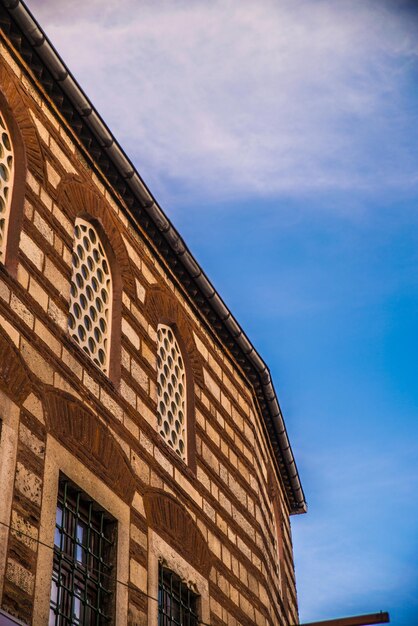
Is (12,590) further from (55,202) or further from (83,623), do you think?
(55,202)

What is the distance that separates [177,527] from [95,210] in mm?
3103

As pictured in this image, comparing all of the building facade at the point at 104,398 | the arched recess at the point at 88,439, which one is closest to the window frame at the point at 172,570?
the building facade at the point at 104,398

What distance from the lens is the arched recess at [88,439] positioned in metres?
8.84

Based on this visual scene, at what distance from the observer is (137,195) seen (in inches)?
455

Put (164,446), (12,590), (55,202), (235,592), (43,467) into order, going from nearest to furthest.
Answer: (12,590) < (43,467) < (55,202) < (164,446) < (235,592)

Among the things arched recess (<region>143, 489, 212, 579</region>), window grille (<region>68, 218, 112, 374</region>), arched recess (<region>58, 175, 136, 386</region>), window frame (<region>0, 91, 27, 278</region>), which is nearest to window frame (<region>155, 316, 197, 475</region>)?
arched recess (<region>143, 489, 212, 579</region>)

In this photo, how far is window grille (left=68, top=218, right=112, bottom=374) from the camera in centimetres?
1004

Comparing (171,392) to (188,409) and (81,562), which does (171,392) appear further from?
Answer: (81,562)

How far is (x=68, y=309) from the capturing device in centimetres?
967

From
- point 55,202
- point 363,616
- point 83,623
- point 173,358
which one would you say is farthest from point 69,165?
point 363,616

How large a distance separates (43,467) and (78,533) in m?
0.82

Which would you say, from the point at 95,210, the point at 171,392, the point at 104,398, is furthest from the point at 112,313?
the point at 171,392

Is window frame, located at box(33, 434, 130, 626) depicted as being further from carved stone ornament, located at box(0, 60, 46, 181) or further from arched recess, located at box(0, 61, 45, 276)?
carved stone ornament, located at box(0, 60, 46, 181)

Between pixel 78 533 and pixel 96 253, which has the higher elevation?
pixel 96 253
